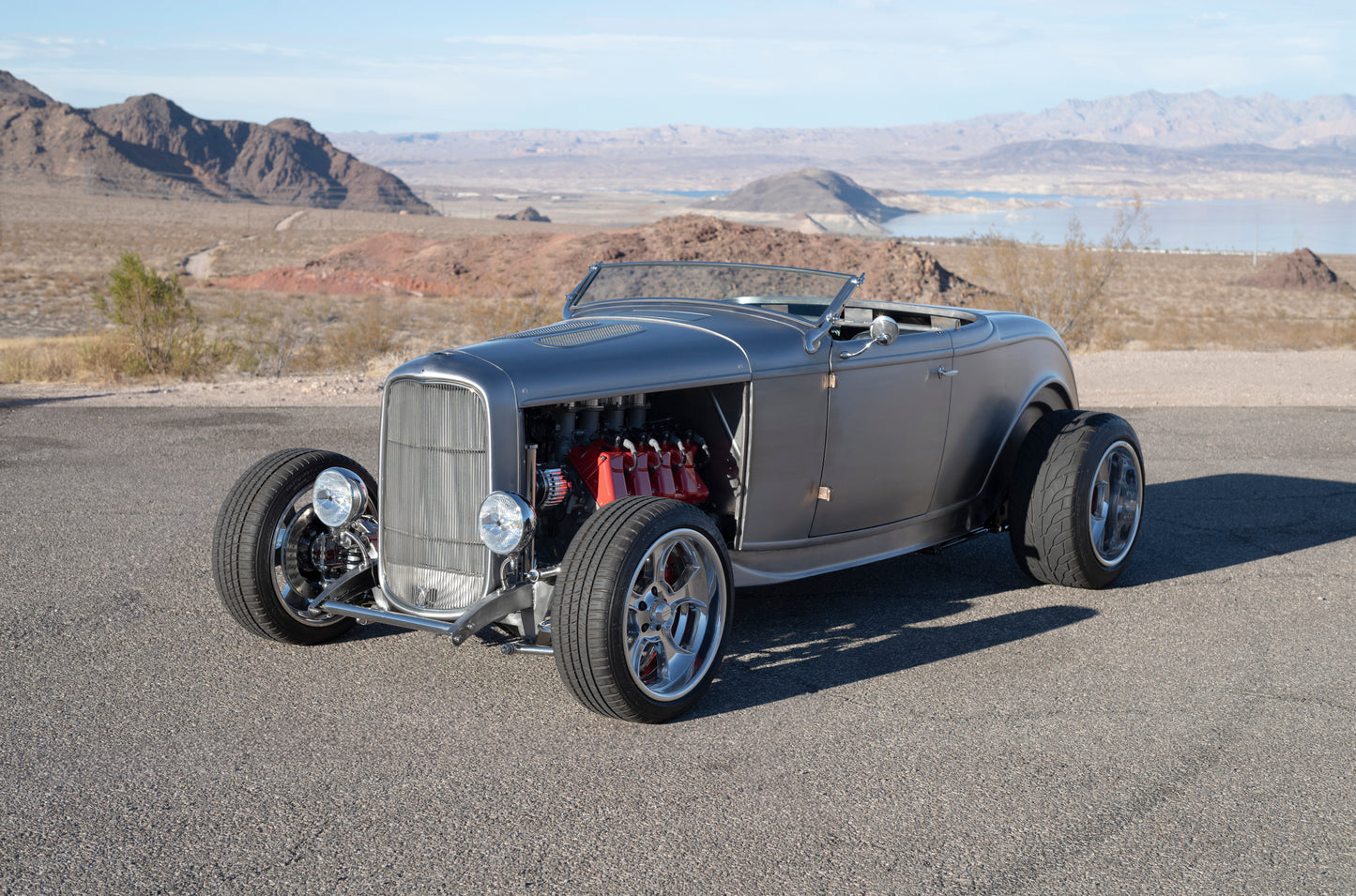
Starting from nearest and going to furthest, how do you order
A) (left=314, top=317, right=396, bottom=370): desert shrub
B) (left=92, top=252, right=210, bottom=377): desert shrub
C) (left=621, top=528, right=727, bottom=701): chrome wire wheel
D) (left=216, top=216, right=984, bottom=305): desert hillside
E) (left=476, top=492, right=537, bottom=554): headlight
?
(left=476, top=492, right=537, bottom=554): headlight, (left=621, top=528, right=727, bottom=701): chrome wire wheel, (left=92, top=252, right=210, bottom=377): desert shrub, (left=314, top=317, right=396, bottom=370): desert shrub, (left=216, top=216, right=984, bottom=305): desert hillside

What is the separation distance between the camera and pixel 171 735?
428 cm

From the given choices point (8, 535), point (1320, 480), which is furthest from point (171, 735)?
point (1320, 480)

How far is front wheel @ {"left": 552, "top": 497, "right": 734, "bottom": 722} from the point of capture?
418cm

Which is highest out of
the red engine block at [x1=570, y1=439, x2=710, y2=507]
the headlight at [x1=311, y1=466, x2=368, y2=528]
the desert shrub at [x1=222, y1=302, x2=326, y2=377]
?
the red engine block at [x1=570, y1=439, x2=710, y2=507]

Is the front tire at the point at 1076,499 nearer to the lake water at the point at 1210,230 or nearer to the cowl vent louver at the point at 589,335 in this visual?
the cowl vent louver at the point at 589,335

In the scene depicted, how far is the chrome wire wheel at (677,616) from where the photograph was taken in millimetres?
4410

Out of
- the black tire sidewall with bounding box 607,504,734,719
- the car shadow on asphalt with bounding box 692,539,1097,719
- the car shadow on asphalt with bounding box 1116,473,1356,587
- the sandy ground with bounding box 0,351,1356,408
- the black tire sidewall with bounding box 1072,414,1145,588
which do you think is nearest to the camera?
the black tire sidewall with bounding box 607,504,734,719

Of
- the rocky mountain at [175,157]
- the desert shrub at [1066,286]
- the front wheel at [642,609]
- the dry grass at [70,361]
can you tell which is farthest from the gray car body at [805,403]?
the rocky mountain at [175,157]

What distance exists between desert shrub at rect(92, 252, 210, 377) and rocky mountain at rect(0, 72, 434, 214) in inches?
3894

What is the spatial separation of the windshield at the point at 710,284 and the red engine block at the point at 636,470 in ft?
4.25

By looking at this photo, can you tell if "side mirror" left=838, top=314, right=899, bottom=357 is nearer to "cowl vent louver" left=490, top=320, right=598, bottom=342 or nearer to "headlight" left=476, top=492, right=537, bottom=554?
"cowl vent louver" left=490, top=320, right=598, bottom=342

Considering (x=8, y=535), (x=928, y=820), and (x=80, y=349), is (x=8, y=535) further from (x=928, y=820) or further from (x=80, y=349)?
(x=80, y=349)

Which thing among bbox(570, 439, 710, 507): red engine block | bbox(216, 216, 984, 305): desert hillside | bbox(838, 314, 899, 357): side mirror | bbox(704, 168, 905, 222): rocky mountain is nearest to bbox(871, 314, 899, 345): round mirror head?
bbox(838, 314, 899, 357): side mirror

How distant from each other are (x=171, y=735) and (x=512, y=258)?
40438mm
